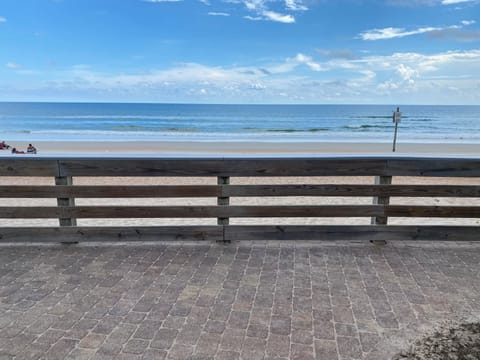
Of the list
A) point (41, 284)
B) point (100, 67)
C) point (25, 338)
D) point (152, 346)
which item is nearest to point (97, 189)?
point (41, 284)

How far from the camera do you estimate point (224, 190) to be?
3.67m

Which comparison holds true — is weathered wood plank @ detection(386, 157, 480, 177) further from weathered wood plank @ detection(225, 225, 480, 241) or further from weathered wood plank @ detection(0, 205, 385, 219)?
weathered wood plank @ detection(225, 225, 480, 241)

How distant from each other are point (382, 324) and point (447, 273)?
1.25 m

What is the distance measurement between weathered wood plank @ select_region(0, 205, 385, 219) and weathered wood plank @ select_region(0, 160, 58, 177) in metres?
0.41

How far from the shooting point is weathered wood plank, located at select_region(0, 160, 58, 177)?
351 centimetres

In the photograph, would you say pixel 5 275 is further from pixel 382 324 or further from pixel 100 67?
pixel 100 67

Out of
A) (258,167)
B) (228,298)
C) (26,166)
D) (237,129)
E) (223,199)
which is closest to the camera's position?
(228,298)

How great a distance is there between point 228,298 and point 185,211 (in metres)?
1.33

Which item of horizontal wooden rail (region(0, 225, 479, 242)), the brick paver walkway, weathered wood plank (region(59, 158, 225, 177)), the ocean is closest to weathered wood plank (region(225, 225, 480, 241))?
horizontal wooden rail (region(0, 225, 479, 242))

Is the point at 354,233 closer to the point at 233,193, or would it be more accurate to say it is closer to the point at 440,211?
the point at 440,211

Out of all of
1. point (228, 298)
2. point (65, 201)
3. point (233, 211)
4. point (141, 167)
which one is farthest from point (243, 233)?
point (65, 201)

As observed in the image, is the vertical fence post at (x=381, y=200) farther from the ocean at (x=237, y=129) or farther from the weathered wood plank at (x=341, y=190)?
the ocean at (x=237, y=129)

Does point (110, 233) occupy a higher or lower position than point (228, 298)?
higher

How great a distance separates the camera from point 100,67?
57406mm
